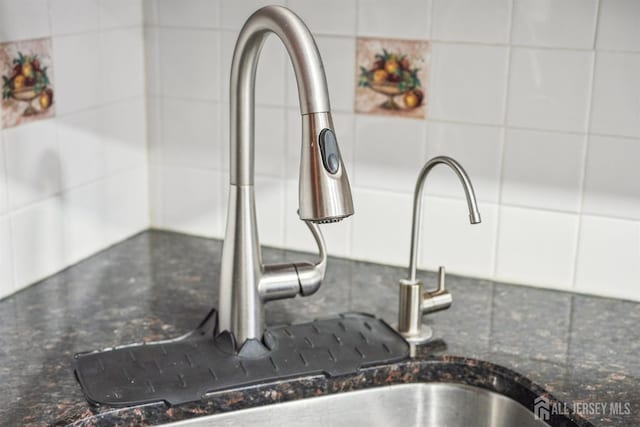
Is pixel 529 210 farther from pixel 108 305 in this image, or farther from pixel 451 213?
pixel 108 305

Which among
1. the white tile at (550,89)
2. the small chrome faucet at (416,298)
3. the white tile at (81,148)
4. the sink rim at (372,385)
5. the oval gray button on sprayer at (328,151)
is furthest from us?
the white tile at (81,148)

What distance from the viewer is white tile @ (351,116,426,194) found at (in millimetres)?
1472

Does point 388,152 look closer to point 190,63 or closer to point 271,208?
point 271,208

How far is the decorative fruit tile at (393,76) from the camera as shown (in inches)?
56.6

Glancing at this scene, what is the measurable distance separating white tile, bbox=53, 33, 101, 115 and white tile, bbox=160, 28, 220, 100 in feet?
0.49

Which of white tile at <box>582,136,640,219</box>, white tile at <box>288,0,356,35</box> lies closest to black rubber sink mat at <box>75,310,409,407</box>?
white tile at <box>582,136,640,219</box>

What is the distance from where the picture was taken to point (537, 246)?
144 centimetres

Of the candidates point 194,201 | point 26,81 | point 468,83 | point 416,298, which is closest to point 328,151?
point 416,298

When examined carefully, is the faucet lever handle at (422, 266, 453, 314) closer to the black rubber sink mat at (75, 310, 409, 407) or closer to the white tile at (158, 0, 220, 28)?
the black rubber sink mat at (75, 310, 409, 407)

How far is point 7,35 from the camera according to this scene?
51.0 inches

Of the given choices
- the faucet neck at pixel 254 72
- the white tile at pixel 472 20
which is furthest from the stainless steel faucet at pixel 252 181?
the white tile at pixel 472 20

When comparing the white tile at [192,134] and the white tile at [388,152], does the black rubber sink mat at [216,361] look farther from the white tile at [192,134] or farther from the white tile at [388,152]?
the white tile at [192,134]

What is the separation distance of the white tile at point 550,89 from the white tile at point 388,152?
0.56 ft

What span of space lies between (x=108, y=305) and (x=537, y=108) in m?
0.76
